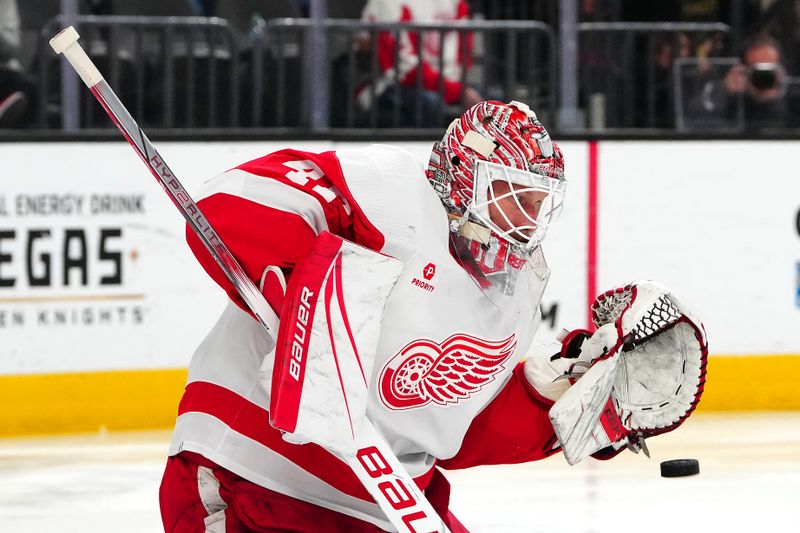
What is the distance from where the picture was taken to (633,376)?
7.57 ft

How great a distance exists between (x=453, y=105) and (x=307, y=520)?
314 cm

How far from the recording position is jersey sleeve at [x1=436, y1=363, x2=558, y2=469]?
89.3 inches

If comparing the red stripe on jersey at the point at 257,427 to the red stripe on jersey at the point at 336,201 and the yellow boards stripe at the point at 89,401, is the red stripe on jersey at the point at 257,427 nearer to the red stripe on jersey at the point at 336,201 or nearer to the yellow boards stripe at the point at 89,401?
the red stripe on jersey at the point at 336,201

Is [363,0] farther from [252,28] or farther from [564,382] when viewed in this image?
[564,382]

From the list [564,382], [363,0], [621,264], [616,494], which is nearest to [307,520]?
[564,382]

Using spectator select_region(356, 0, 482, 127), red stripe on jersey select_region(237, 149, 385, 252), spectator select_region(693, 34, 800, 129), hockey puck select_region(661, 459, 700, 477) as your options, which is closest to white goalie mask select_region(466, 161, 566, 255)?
red stripe on jersey select_region(237, 149, 385, 252)

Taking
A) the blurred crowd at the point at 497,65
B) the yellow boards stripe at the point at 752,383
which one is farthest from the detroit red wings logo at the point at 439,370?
the yellow boards stripe at the point at 752,383

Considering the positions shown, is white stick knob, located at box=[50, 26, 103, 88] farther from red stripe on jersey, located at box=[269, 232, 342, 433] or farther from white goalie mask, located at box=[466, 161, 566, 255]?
white goalie mask, located at box=[466, 161, 566, 255]

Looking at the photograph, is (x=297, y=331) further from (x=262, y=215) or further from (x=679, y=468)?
(x=679, y=468)

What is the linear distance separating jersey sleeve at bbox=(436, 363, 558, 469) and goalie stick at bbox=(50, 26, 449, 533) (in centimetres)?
28

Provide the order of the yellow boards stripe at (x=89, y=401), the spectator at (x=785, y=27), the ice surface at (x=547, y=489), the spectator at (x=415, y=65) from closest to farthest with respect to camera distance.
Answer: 1. the ice surface at (x=547, y=489)
2. the yellow boards stripe at (x=89, y=401)
3. the spectator at (x=415, y=65)
4. the spectator at (x=785, y=27)

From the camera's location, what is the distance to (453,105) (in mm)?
5020

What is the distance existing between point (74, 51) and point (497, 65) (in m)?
3.32

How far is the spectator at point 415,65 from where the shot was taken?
4957 millimetres
